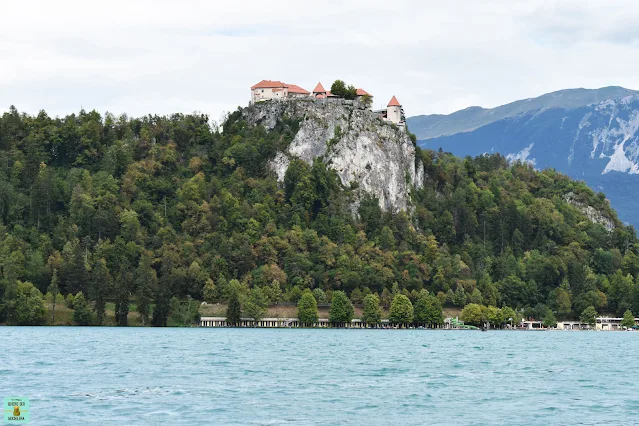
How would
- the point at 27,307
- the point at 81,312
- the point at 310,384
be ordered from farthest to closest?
1. the point at 81,312
2. the point at 27,307
3. the point at 310,384

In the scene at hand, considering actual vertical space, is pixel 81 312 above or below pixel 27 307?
below

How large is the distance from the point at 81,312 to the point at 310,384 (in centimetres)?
12029

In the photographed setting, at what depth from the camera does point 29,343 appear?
128500 millimetres

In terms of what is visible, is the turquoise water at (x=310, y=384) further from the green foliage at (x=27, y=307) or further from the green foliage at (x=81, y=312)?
the green foliage at (x=81, y=312)

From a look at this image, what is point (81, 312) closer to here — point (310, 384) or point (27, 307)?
point (27, 307)

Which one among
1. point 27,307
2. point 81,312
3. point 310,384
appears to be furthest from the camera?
point 81,312

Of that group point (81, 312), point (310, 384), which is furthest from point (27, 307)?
point (310, 384)

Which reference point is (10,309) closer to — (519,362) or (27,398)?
(519,362)

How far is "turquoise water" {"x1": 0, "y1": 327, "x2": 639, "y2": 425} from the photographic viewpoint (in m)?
64.5

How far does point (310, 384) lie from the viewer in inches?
3206

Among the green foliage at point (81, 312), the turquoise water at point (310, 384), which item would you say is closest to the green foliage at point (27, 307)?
the green foliage at point (81, 312)

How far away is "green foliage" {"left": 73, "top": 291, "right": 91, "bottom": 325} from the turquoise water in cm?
6083

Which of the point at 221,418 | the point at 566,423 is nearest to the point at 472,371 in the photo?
the point at 566,423

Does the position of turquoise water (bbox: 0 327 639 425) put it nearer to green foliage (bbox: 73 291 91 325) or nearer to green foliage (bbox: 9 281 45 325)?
green foliage (bbox: 9 281 45 325)
